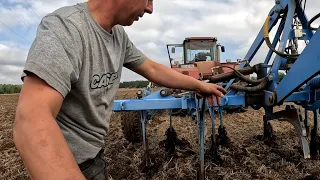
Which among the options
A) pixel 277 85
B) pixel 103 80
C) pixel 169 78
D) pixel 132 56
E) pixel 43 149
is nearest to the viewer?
pixel 43 149

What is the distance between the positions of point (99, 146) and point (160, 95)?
322 centimetres

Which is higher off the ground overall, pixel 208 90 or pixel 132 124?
pixel 208 90

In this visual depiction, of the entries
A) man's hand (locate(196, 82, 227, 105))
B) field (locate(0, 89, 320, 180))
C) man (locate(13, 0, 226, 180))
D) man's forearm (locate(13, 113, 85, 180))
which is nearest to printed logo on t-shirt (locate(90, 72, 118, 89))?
man (locate(13, 0, 226, 180))

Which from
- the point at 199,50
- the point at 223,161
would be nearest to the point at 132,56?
the point at 223,161

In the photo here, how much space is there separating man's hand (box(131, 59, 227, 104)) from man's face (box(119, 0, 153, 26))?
0.48 m

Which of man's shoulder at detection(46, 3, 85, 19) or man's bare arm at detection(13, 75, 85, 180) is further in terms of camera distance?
man's shoulder at detection(46, 3, 85, 19)

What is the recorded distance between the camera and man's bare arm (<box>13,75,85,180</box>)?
31.0 inches

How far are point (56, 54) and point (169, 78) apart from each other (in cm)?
109

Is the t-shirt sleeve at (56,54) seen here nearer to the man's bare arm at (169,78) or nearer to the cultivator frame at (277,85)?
the man's bare arm at (169,78)

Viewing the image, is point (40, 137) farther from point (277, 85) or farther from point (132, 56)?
point (277, 85)

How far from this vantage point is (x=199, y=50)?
10797mm

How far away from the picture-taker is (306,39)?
12.3ft

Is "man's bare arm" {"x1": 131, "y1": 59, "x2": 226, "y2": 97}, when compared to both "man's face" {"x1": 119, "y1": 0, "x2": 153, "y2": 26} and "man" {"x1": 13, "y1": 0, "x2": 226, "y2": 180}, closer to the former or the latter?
"man" {"x1": 13, "y1": 0, "x2": 226, "y2": 180}

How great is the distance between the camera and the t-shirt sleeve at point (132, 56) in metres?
1.71
